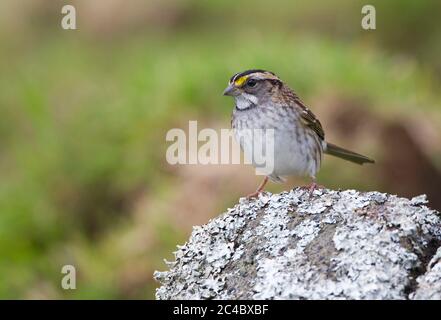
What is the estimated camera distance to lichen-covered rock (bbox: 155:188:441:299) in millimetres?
3953

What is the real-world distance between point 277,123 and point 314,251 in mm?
1944

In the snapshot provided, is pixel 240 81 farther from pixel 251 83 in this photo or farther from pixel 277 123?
pixel 277 123

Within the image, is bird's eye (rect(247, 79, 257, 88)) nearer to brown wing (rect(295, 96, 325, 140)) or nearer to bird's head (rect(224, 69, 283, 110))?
bird's head (rect(224, 69, 283, 110))

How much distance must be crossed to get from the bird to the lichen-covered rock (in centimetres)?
125

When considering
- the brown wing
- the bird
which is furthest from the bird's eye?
the brown wing

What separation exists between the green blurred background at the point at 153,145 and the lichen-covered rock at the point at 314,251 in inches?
156

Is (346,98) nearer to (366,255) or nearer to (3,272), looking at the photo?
(3,272)

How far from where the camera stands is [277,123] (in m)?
6.04

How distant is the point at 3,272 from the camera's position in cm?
903

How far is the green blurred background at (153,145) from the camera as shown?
8.84 metres

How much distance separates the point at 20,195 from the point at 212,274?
5864 millimetres

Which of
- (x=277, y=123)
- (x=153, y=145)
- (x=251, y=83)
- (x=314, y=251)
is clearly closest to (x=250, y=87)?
(x=251, y=83)
